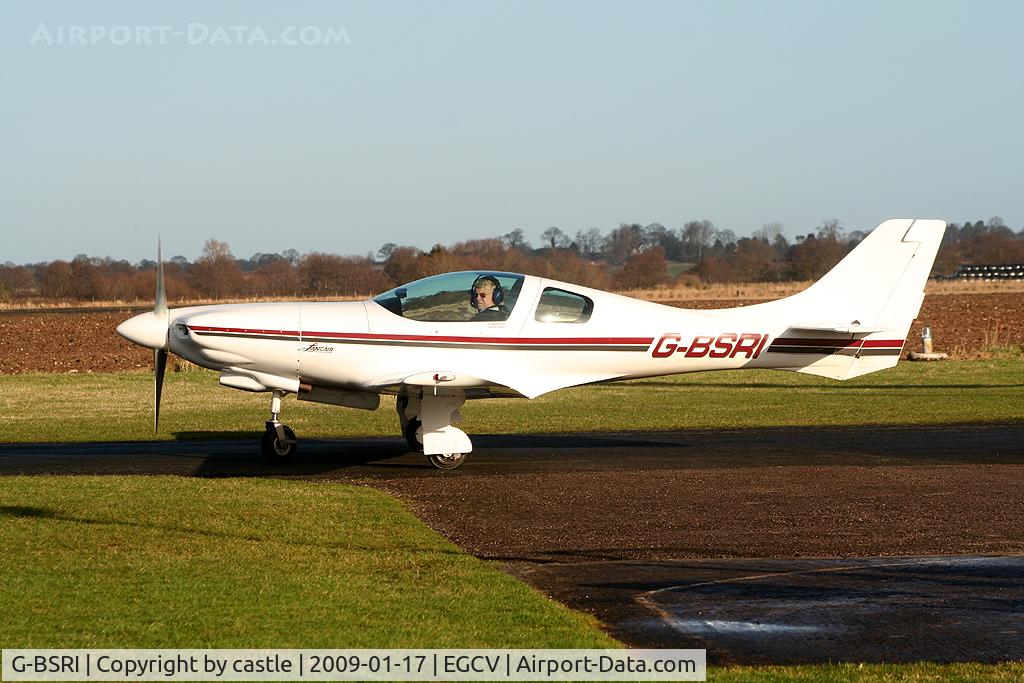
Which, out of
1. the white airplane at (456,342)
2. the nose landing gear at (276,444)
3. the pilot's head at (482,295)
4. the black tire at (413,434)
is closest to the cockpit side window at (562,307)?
the white airplane at (456,342)

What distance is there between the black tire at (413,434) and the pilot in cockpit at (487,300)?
2368 millimetres

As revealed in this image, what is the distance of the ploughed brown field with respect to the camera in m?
37.2

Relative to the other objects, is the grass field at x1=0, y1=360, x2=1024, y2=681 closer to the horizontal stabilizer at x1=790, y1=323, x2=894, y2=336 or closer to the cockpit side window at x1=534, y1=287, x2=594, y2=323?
the cockpit side window at x1=534, y1=287, x2=594, y2=323

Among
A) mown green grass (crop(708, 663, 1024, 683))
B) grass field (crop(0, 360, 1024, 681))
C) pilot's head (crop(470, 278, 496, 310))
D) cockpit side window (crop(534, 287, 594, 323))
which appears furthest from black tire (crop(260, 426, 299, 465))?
mown green grass (crop(708, 663, 1024, 683))

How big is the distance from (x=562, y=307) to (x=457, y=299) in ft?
4.49

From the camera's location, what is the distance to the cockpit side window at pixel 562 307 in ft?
50.1

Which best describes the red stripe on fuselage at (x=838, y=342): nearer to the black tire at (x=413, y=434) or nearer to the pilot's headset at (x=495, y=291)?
the pilot's headset at (x=495, y=291)

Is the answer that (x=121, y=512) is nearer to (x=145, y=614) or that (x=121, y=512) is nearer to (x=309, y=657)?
Answer: (x=145, y=614)

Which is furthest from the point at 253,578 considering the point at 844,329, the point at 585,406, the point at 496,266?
the point at 496,266

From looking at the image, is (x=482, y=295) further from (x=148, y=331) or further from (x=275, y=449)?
(x=148, y=331)

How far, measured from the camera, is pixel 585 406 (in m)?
24.2

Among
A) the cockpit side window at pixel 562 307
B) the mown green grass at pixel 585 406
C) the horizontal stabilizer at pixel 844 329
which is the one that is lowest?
the mown green grass at pixel 585 406

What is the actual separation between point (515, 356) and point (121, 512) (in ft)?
18.6

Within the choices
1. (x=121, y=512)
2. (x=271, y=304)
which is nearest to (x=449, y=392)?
(x=271, y=304)
